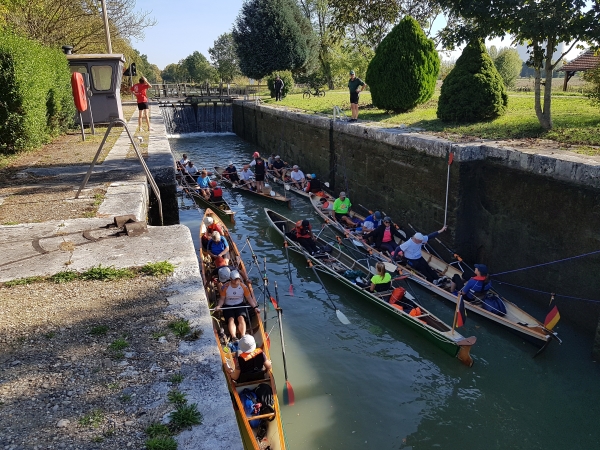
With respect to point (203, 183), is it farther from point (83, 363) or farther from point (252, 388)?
point (83, 363)

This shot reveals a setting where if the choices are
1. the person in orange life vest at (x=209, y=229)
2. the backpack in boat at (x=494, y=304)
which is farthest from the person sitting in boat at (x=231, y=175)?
the backpack in boat at (x=494, y=304)

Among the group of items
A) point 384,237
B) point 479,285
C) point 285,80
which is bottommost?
point 479,285

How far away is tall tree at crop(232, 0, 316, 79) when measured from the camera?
3394 cm

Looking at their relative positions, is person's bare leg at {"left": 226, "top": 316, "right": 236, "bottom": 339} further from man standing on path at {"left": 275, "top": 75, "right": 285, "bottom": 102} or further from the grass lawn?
man standing on path at {"left": 275, "top": 75, "right": 285, "bottom": 102}

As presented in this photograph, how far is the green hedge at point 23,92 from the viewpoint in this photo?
37.7 feet

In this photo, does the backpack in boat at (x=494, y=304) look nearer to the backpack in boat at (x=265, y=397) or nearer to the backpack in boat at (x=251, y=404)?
the backpack in boat at (x=265, y=397)

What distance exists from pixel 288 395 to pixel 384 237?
560 centimetres

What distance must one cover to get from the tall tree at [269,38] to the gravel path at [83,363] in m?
31.8

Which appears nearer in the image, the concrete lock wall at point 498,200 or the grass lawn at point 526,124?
the concrete lock wall at point 498,200

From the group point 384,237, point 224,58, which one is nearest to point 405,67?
point 384,237

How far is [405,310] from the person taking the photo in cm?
870

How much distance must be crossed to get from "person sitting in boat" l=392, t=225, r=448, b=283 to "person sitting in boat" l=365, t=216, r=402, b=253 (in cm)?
77

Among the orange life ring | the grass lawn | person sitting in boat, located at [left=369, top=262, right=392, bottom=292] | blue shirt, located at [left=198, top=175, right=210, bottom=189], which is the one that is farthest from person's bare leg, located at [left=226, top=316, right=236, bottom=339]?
blue shirt, located at [left=198, top=175, right=210, bottom=189]

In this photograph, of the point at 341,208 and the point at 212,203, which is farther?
the point at 212,203
